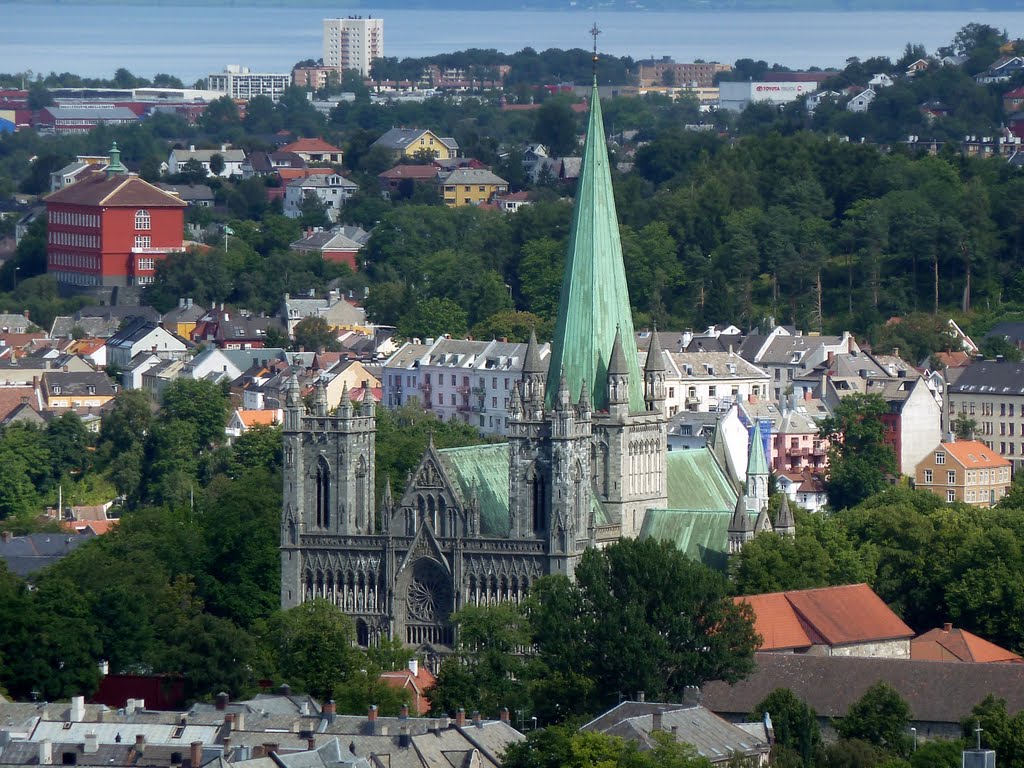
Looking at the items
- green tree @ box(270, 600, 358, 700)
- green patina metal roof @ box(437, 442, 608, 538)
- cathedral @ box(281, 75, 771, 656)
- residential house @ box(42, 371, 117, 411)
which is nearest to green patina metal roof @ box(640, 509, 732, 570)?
cathedral @ box(281, 75, 771, 656)

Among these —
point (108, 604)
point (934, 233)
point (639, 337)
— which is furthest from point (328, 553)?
point (934, 233)

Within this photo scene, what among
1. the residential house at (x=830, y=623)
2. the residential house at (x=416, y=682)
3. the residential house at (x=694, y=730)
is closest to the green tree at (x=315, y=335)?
the residential house at (x=830, y=623)

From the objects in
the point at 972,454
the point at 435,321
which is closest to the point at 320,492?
the point at 972,454

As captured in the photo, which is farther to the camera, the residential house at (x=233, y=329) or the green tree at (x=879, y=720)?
the residential house at (x=233, y=329)

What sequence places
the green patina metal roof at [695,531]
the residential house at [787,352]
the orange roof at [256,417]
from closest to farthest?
the green patina metal roof at [695,531] < the orange roof at [256,417] < the residential house at [787,352]

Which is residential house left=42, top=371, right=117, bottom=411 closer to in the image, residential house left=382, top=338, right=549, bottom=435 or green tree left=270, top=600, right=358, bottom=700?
→ residential house left=382, top=338, right=549, bottom=435

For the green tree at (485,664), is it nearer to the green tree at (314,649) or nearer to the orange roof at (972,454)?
the green tree at (314,649)

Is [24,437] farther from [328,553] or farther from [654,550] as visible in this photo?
[654,550]
